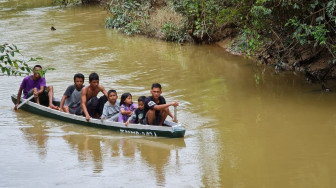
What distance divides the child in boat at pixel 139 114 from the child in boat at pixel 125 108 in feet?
0.74

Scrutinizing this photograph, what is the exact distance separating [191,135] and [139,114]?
989 mm

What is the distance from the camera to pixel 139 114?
961 cm

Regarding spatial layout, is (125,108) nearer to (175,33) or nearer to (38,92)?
(38,92)

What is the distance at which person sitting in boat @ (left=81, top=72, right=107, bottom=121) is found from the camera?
10.3 metres

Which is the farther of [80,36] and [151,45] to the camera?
[80,36]

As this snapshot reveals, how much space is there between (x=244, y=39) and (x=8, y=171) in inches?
229

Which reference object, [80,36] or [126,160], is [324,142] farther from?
[80,36]

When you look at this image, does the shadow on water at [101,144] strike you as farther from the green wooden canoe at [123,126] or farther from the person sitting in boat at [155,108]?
the person sitting in boat at [155,108]

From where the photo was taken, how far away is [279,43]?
13.0 m

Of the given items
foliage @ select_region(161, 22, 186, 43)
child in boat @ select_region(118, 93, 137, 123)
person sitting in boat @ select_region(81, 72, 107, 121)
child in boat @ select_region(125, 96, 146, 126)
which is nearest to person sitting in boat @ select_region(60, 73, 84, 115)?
person sitting in boat @ select_region(81, 72, 107, 121)

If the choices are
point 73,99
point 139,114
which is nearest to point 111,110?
point 139,114

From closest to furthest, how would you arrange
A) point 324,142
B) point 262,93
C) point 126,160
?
point 126,160 < point 324,142 < point 262,93

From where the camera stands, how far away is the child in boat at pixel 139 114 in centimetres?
946

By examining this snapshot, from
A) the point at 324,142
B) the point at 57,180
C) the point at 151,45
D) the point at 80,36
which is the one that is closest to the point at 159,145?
the point at 57,180
